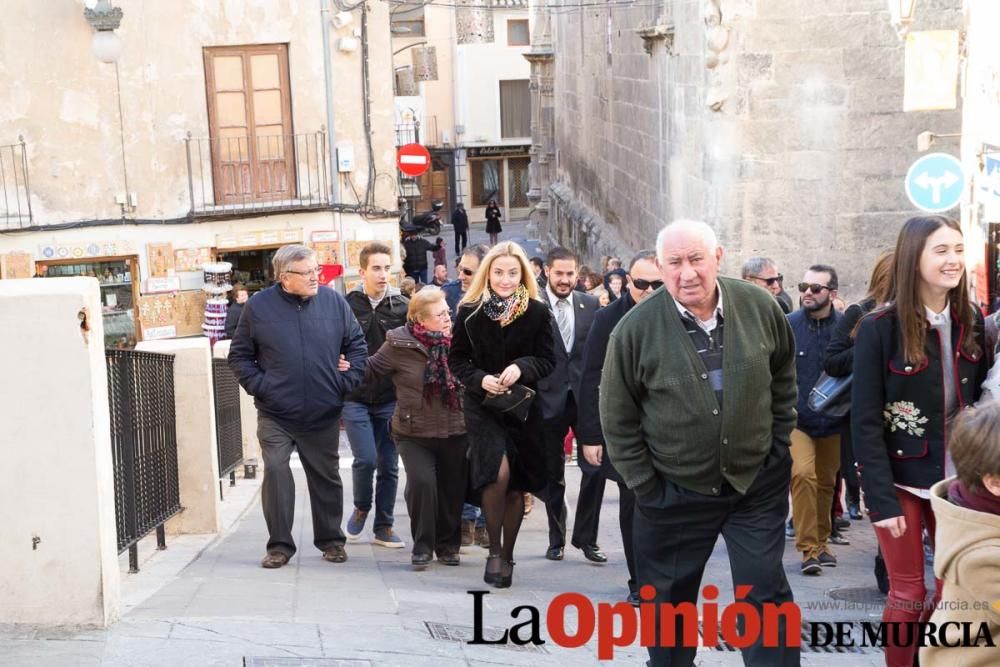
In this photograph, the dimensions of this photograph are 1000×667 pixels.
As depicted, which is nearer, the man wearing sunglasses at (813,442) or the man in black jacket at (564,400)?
the man wearing sunglasses at (813,442)

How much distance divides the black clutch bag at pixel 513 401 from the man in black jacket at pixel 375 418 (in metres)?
1.17

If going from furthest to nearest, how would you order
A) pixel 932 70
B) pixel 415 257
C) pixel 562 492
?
pixel 415 257 < pixel 932 70 < pixel 562 492

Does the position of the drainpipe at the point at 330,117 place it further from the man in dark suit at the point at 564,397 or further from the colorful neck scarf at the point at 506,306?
the colorful neck scarf at the point at 506,306

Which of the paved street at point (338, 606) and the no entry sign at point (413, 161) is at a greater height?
the no entry sign at point (413, 161)

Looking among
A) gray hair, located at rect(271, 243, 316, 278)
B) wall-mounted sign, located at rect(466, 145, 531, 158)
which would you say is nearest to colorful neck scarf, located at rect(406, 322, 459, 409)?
gray hair, located at rect(271, 243, 316, 278)

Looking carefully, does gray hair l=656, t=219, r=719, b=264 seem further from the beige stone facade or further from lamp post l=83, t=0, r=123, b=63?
the beige stone facade

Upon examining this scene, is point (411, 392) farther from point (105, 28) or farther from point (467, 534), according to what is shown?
point (105, 28)

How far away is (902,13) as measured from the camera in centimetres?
1270

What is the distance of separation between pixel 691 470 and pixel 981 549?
125 cm

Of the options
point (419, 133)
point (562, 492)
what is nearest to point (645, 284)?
point (562, 492)

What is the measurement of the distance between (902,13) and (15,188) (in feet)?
46.3

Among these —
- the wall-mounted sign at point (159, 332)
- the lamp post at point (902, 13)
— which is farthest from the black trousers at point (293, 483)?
the wall-mounted sign at point (159, 332)

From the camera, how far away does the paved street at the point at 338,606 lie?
519 centimetres

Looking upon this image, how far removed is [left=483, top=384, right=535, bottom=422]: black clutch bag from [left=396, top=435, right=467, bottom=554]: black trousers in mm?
704
